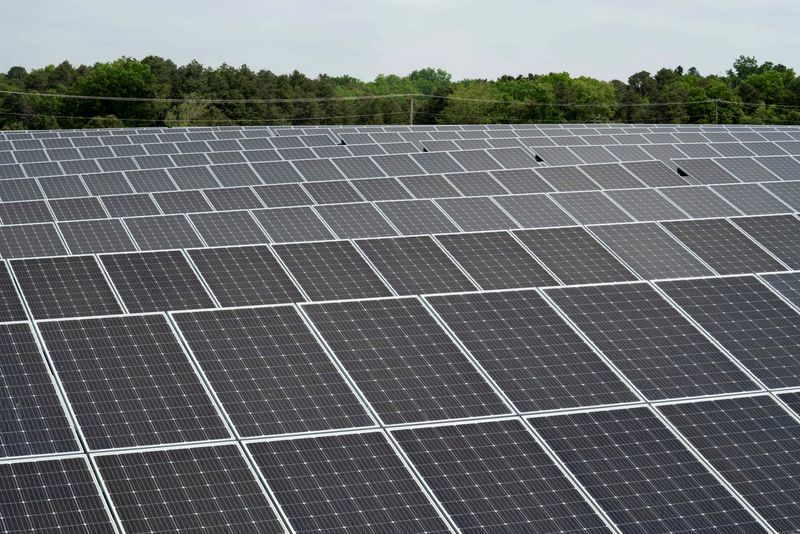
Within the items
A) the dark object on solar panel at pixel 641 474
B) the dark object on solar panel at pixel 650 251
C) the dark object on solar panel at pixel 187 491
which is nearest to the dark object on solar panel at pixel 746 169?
the dark object on solar panel at pixel 650 251

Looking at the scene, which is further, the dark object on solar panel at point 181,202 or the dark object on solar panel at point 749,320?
the dark object on solar panel at point 181,202

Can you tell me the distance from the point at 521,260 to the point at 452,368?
275 inches

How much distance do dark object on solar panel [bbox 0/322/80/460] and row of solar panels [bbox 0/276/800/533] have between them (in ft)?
0.14

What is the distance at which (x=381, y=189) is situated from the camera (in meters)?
40.1

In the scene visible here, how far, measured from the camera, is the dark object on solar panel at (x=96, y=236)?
30797mm

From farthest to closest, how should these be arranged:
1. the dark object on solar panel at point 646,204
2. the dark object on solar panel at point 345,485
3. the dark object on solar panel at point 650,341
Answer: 1. the dark object on solar panel at point 646,204
2. the dark object on solar panel at point 650,341
3. the dark object on solar panel at point 345,485

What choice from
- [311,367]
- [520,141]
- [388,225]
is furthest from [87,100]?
[311,367]

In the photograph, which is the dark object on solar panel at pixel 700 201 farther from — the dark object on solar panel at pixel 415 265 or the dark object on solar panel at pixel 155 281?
the dark object on solar panel at pixel 155 281

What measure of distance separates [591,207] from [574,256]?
626 centimetres

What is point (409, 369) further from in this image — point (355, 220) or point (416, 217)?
point (416, 217)

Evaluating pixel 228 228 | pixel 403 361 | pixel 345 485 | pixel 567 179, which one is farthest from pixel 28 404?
pixel 567 179

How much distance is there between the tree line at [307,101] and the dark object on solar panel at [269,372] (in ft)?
311

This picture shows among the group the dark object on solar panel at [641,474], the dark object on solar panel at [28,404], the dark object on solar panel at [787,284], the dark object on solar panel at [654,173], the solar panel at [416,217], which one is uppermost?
the dark object on solar panel at [654,173]

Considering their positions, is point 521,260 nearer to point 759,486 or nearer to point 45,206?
point 759,486
